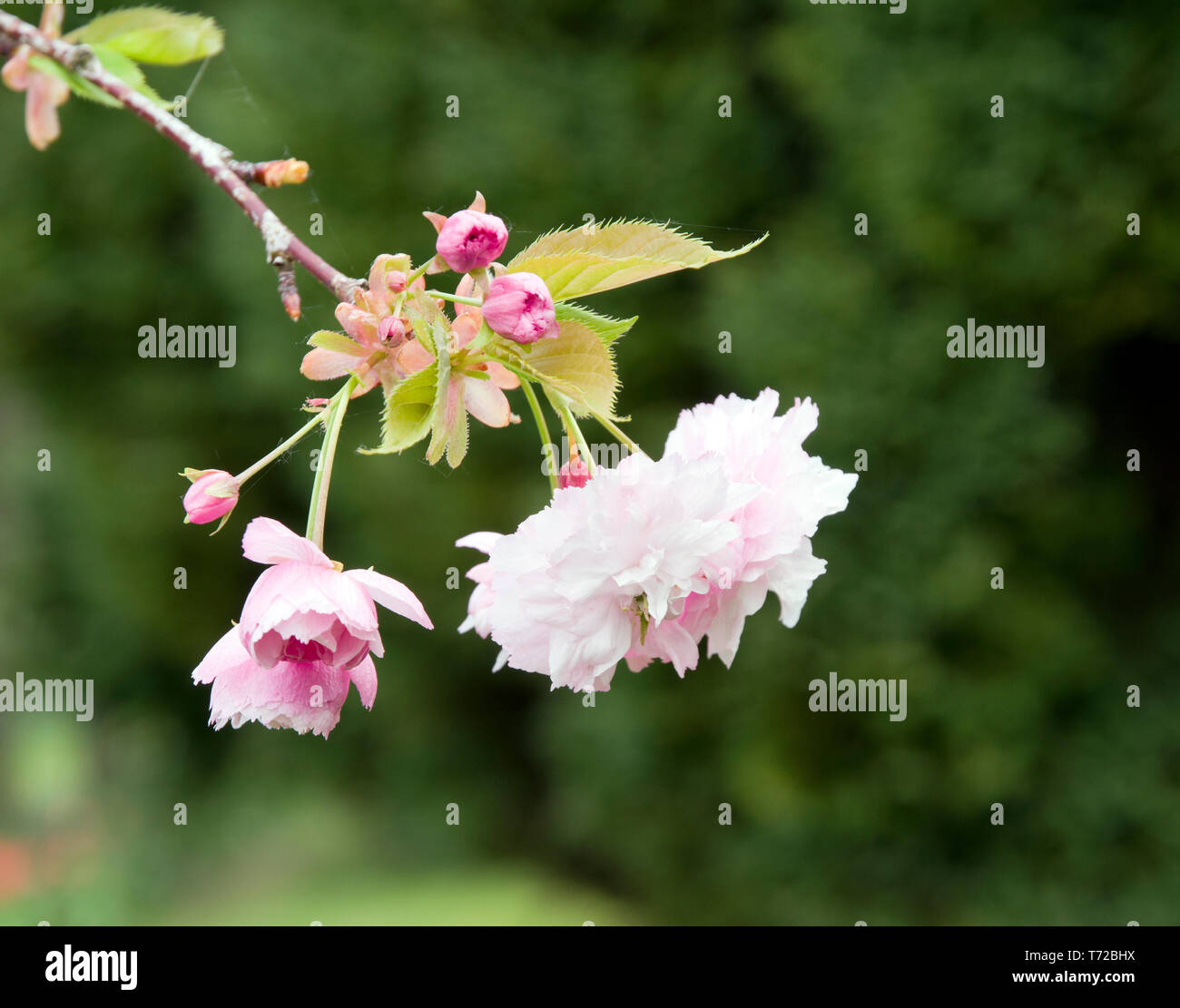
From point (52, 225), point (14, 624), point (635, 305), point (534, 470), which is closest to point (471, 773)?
point (534, 470)

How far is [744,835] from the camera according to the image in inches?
110

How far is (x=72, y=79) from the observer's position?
0.83 m

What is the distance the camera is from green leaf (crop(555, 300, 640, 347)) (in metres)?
0.63

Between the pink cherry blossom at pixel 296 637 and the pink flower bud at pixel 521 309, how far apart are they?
0.49ft

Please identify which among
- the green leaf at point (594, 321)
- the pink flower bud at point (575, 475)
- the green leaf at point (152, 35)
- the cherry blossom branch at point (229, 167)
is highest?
the green leaf at point (152, 35)

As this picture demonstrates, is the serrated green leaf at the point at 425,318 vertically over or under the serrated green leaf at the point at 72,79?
under

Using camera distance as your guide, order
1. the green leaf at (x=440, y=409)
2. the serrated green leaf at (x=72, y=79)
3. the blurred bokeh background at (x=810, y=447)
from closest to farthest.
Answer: the green leaf at (x=440, y=409) < the serrated green leaf at (x=72, y=79) < the blurred bokeh background at (x=810, y=447)

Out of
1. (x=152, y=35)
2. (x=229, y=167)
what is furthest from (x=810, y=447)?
(x=229, y=167)

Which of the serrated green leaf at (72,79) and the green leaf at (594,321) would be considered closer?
the green leaf at (594,321)

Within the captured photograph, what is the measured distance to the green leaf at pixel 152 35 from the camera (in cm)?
87

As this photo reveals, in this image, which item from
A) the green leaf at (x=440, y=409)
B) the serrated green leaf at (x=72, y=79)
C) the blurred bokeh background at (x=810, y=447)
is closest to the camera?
the green leaf at (x=440, y=409)

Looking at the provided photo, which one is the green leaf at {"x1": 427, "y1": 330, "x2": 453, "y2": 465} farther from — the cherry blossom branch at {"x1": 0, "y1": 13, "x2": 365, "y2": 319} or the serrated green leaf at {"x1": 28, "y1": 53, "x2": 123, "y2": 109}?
the serrated green leaf at {"x1": 28, "y1": 53, "x2": 123, "y2": 109}

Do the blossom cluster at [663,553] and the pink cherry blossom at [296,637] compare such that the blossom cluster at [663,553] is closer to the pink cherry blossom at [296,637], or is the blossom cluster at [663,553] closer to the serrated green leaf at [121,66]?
the pink cherry blossom at [296,637]

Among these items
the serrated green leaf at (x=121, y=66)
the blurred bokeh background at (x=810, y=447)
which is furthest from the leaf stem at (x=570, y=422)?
the blurred bokeh background at (x=810, y=447)
